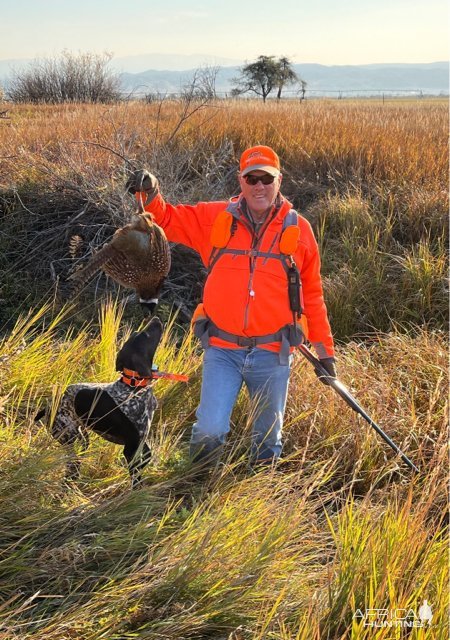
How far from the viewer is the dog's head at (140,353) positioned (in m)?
2.59

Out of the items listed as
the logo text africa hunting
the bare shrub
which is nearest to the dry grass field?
the logo text africa hunting

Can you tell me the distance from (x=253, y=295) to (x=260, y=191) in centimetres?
58

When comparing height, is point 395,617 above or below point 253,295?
below

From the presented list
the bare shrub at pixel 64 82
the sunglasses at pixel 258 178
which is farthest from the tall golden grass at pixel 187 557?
the bare shrub at pixel 64 82

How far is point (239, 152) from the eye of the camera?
9.26m

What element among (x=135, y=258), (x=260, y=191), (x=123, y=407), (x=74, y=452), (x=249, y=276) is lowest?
(x=74, y=452)

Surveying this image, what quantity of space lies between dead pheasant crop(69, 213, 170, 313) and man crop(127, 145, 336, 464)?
825 mm

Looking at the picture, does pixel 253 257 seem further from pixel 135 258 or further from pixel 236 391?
pixel 135 258

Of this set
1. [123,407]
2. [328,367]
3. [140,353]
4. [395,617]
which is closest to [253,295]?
[328,367]

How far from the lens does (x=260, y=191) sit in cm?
321

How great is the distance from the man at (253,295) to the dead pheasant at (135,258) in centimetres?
82

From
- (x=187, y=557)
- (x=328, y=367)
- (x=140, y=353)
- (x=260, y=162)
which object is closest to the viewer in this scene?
(x=187, y=557)

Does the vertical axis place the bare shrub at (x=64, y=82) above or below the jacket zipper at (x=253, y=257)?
above

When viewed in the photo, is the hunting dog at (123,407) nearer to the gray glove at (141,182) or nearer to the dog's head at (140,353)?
the dog's head at (140,353)
